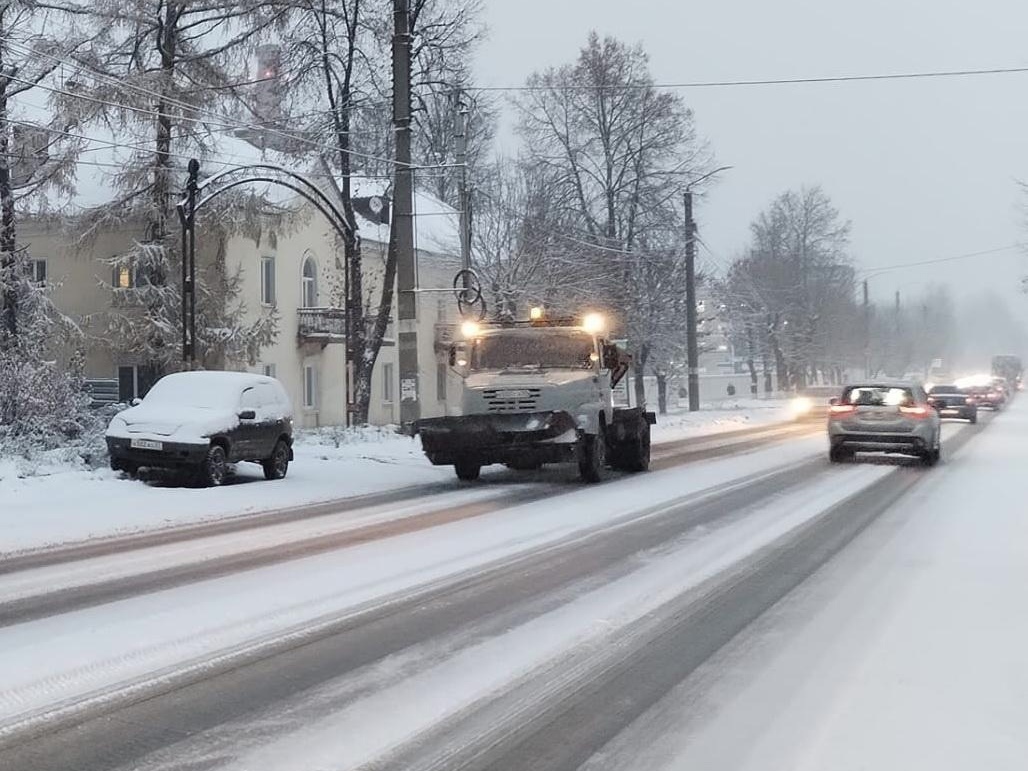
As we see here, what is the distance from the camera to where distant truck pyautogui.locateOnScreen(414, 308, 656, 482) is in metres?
16.9

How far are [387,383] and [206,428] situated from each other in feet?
97.3

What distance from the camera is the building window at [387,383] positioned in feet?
151

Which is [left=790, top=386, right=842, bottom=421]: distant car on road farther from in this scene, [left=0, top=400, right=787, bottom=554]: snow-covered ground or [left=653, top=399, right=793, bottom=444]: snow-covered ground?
[left=0, top=400, right=787, bottom=554]: snow-covered ground

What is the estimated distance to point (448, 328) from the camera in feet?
164

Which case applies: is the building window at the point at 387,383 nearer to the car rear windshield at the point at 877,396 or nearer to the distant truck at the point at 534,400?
the car rear windshield at the point at 877,396

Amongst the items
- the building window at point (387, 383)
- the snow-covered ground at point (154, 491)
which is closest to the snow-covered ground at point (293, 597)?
the snow-covered ground at point (154, 491)

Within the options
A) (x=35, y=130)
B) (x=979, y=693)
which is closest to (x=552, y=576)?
(x=979, y=693)

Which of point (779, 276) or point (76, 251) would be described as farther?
point (779, 276)

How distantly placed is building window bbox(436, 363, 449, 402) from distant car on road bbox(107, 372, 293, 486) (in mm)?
31324

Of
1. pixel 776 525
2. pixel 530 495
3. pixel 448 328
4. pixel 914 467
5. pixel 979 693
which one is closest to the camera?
pixel 979 693

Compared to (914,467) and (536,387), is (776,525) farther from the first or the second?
(914,467)

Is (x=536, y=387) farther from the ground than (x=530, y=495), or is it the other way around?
(x=536, y=387)

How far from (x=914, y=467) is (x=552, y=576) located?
45.8 ft

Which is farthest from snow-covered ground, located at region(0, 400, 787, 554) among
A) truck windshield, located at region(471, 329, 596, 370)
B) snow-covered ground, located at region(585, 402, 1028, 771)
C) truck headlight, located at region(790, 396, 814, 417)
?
truck headlight, located at region(790, 396, 814, 417)
